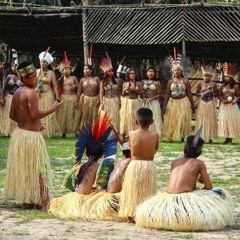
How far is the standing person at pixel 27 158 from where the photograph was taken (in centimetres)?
796

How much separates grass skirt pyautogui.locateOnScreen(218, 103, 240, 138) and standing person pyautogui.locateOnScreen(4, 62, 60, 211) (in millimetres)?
7662

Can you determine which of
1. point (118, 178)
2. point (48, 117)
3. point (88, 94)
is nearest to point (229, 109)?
point (88, 94)

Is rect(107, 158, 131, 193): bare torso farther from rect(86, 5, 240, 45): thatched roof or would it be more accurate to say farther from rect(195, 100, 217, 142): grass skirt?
rect(86, 5, 240, 45): thatched roof

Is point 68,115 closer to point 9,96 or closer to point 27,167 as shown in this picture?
point 9,96

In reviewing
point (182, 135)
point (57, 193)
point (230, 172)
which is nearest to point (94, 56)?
point (182, 135)

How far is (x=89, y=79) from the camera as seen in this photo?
1587 cm

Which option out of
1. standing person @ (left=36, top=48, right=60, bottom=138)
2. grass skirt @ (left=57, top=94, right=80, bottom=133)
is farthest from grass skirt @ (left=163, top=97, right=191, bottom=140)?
standing person @ (left=36, top=48, right=60, bottom=138)

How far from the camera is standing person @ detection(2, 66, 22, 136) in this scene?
1573 cm

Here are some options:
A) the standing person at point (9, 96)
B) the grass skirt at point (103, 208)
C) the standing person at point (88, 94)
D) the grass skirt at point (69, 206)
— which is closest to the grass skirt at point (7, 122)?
the standing person at point (9, 96)

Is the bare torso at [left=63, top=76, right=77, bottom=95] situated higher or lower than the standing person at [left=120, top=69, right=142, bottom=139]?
higher

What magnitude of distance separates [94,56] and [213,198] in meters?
12.6

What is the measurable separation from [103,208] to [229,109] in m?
8.20

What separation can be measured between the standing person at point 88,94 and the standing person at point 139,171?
844 centimetres

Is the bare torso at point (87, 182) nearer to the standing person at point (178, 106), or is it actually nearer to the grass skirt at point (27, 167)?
the grass skirt at point (27, 167)
